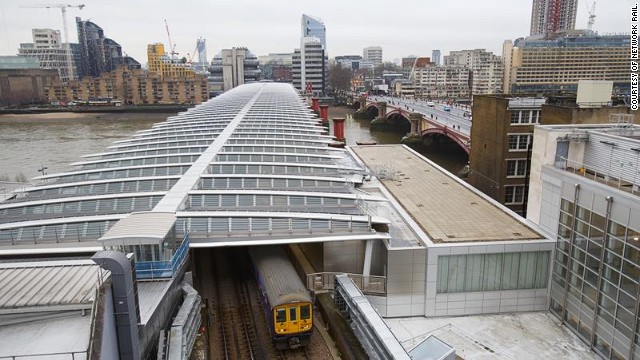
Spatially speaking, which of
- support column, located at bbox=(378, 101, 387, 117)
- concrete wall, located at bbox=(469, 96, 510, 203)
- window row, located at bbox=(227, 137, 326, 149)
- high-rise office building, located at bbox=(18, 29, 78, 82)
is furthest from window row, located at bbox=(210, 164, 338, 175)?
high-rise office building, located at bbox=(18, 29, 78, 82)

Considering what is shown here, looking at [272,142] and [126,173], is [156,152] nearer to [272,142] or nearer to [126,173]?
[126,173]

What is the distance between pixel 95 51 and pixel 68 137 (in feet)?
402

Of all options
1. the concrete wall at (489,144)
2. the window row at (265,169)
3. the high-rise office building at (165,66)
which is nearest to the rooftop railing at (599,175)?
the window row at (265,169)

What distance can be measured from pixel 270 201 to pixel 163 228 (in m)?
5.40

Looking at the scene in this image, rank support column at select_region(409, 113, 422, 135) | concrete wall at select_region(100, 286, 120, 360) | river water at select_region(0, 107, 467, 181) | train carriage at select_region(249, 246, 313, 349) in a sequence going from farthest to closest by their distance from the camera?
support column at select_region(409, 113, 422, 135) < river water at select_region(0, 107, 467, 181) < train carriage at select_region(249, 246, 313, 349) < concrete wall at select_region(100, 286, 120, 360)

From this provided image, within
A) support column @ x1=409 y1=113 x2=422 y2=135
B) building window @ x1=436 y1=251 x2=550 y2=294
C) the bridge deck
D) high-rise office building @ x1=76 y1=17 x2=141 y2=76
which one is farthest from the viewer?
high-rise office building @ x1=76 y1=17 x2=141 y2=76

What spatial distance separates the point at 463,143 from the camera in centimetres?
4628

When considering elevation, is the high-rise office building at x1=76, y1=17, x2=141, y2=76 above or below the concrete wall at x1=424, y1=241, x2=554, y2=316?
above

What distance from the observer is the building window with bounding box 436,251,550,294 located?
17234mm

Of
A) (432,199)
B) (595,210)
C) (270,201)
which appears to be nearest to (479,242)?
(595,210)

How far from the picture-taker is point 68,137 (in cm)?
7425

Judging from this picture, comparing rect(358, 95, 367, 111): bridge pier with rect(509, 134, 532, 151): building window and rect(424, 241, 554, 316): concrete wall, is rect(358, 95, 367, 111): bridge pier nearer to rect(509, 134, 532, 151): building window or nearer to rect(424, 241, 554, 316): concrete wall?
rect(509, 134, 532, 151): building window

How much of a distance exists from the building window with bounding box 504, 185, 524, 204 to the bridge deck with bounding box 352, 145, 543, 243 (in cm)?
369

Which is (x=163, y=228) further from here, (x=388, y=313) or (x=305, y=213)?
(x=388, y=313)
